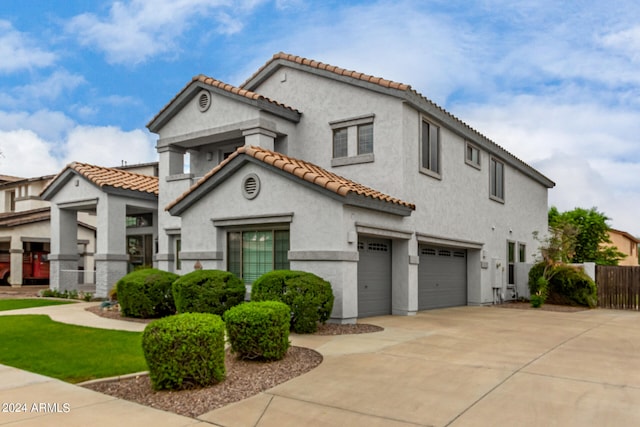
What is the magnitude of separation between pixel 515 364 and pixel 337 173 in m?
9.40

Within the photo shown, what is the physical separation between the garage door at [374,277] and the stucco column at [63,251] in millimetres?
13893

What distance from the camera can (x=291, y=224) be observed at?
1438cm

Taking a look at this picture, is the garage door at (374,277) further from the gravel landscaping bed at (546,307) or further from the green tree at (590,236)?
the green tree at (590,236)

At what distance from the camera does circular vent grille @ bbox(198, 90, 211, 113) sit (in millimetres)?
18812

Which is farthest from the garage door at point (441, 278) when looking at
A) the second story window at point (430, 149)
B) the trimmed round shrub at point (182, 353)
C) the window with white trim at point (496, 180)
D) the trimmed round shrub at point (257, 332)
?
the trimmed round shrub at point (182, 353)

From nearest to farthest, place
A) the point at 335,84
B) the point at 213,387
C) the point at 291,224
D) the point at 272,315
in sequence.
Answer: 1. the point at 213,387
2. the point at 272,315
3. the point at 291,224
4. the point at 335,84

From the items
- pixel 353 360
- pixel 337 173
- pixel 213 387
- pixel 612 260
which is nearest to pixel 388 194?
pixel 337 173

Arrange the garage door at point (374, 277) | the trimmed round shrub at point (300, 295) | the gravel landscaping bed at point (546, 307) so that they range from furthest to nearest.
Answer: the gravel landscaping bed at point (546, 307) → the garage door at point (374, 277) → the trimmed round shrub at point (300, 295)

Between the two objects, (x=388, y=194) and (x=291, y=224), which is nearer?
(x=291, y=224)

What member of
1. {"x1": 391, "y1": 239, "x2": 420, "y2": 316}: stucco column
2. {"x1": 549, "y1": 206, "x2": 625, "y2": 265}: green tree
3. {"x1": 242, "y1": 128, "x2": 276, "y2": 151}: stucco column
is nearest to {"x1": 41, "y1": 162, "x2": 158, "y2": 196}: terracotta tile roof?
{"x1": 242, "y1": 128, "x2": 276, "y2": 151}: stucco column

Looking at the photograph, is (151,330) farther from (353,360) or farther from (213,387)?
(353,360)

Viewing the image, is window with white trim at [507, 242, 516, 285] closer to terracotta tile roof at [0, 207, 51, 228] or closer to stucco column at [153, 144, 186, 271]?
stucco column at [153, 144, 186, 271]

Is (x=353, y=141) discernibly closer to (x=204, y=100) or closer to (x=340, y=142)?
(x=340, y=142)

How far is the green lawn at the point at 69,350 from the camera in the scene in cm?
877
